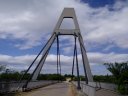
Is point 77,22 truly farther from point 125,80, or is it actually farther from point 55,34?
point 125,80

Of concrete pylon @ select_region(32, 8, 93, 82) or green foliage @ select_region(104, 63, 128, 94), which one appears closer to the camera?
green foliage @ select_region(104, 63, 128, 94)

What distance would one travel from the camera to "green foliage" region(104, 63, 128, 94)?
3890 centimetres

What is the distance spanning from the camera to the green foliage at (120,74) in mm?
38900

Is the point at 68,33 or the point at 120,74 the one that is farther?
the point at 68,33

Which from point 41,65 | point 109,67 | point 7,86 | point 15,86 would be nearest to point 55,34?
point 41,65

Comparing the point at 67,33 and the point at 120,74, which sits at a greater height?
the point at 67,33

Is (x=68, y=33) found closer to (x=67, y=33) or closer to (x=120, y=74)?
(x=67, y=33)

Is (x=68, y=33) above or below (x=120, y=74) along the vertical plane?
above

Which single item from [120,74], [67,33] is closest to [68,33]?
[67,33]

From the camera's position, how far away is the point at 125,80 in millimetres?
43531

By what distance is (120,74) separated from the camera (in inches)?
1949

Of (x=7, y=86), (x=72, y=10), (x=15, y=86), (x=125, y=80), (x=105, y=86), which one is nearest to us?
(x=7, y=86)

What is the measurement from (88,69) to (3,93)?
1090 inches

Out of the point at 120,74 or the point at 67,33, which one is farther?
the point at 67,33
